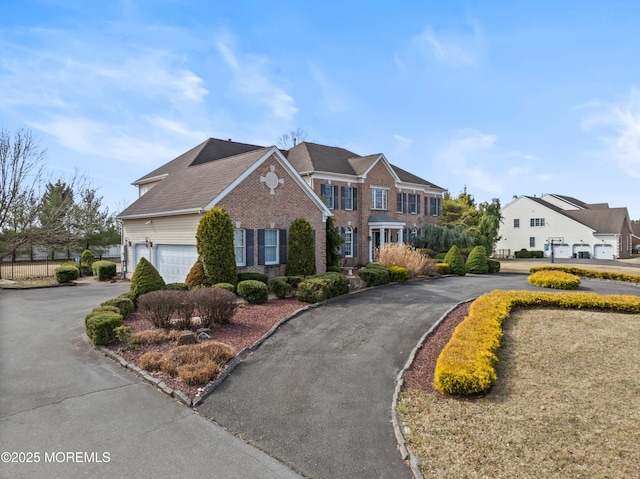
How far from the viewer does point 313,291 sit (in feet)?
48.0

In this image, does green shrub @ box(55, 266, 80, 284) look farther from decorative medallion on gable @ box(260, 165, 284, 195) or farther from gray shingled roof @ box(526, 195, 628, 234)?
gray shingled roof @ box(526, 195, 628, 234)

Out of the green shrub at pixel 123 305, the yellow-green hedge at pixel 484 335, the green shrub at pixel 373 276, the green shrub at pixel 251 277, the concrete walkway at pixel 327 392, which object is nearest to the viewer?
the concrete walkway at pixel 327 392

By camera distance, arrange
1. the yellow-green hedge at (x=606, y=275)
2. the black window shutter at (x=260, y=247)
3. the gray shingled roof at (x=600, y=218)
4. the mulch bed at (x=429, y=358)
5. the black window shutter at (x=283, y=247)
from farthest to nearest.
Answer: the gray shingled roof at (x=600, y=218) < the yellow-green hedge at (x=606, y=275) < the black window shutter at (x=283, y=247) < the black window shutter at (x=260, y=247) < the mulch bed at (x=429, y=358)

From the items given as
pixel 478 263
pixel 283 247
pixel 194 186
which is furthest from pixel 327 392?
pixel 478 263

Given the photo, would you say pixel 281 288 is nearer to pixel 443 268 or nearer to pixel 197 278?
pixel 197 278

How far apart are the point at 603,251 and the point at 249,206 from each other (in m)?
45.4

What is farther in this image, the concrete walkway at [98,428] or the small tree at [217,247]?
the small tree at [217,247]

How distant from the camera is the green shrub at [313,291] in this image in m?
14.6

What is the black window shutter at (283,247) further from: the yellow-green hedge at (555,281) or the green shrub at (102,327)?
the yellow-green hedge at (555,281)

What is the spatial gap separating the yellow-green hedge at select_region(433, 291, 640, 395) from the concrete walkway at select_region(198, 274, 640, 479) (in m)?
1.10

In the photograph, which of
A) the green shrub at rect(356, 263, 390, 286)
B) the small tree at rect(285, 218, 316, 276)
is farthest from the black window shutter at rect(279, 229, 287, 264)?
the green shrub at rect(356, 263, 390, 286)

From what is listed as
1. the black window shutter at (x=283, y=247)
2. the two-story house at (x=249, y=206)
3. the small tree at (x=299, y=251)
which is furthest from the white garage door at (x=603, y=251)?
the black window shutter at (x=283, y=247)

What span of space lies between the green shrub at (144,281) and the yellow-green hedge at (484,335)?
31.3ft

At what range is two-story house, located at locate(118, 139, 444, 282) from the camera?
688 inches
